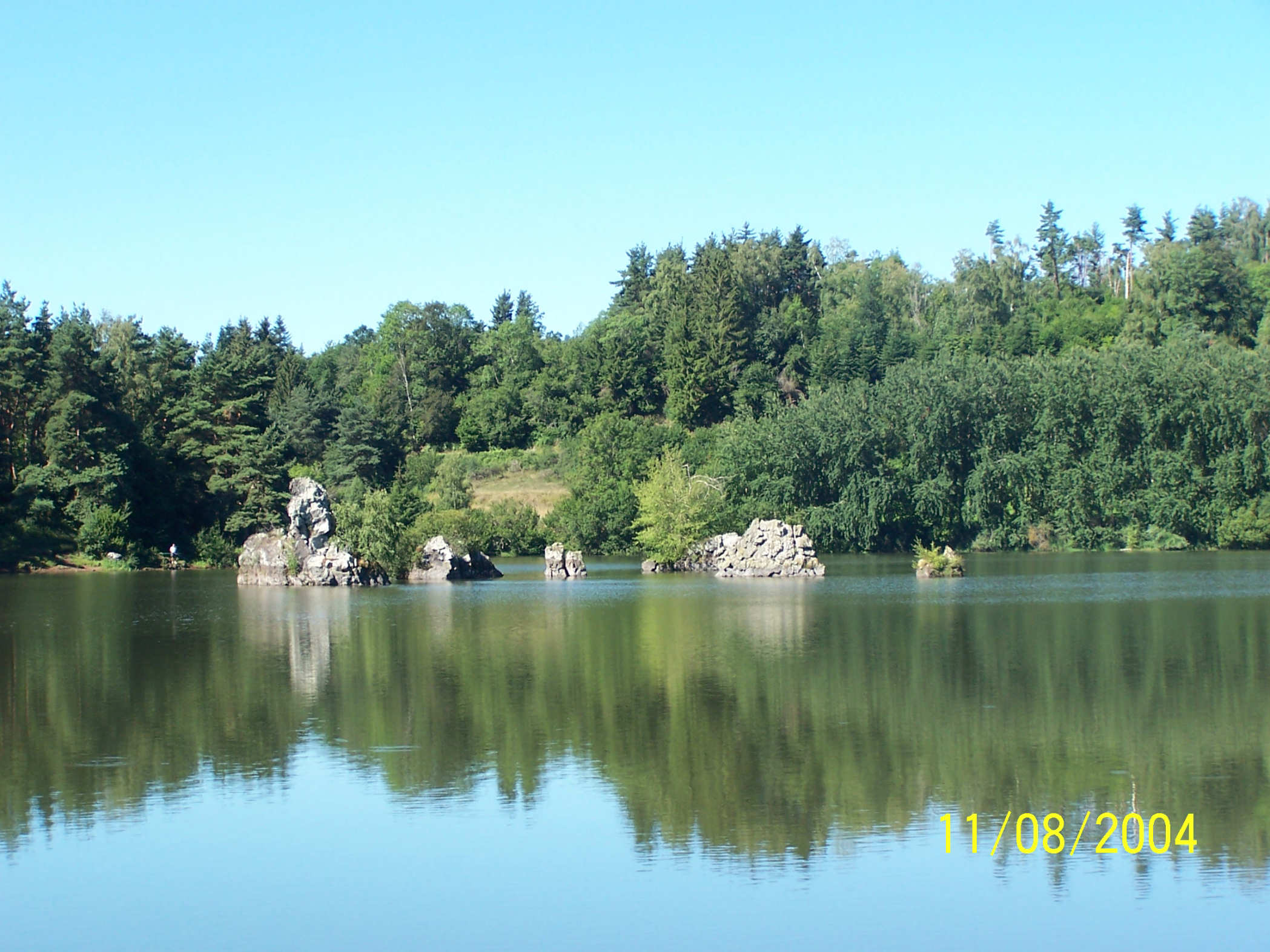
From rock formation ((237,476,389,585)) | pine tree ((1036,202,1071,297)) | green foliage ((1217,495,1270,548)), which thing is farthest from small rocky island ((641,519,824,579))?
pine tree ((1036,202,1071,297))

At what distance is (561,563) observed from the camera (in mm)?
51188

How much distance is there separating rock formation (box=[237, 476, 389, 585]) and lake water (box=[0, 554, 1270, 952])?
765 inches

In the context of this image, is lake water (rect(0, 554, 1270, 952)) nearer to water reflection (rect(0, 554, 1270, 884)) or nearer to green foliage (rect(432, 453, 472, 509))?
water reflection (rect(0, 554, 1270, 884))

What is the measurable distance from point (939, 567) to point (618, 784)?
118 feet

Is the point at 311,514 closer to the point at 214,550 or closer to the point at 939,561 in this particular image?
the point at 214,550

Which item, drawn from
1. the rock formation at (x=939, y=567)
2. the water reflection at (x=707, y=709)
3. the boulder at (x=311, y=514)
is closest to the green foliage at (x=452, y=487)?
the boulder at (x=311, y=514)

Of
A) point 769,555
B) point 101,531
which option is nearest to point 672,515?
point 769,555

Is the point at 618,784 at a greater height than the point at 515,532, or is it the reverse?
the point at 515,532

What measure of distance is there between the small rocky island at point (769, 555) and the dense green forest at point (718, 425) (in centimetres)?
509

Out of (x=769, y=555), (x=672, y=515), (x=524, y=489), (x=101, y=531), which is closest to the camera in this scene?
(x=769, y=555)

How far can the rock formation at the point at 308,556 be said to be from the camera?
48.2 m

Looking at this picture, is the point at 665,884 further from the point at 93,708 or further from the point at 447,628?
the point at 447,628

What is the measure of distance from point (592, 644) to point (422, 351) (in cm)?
7853

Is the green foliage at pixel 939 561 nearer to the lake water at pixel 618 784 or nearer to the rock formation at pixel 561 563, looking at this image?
the rock formation at pixel 561 563
